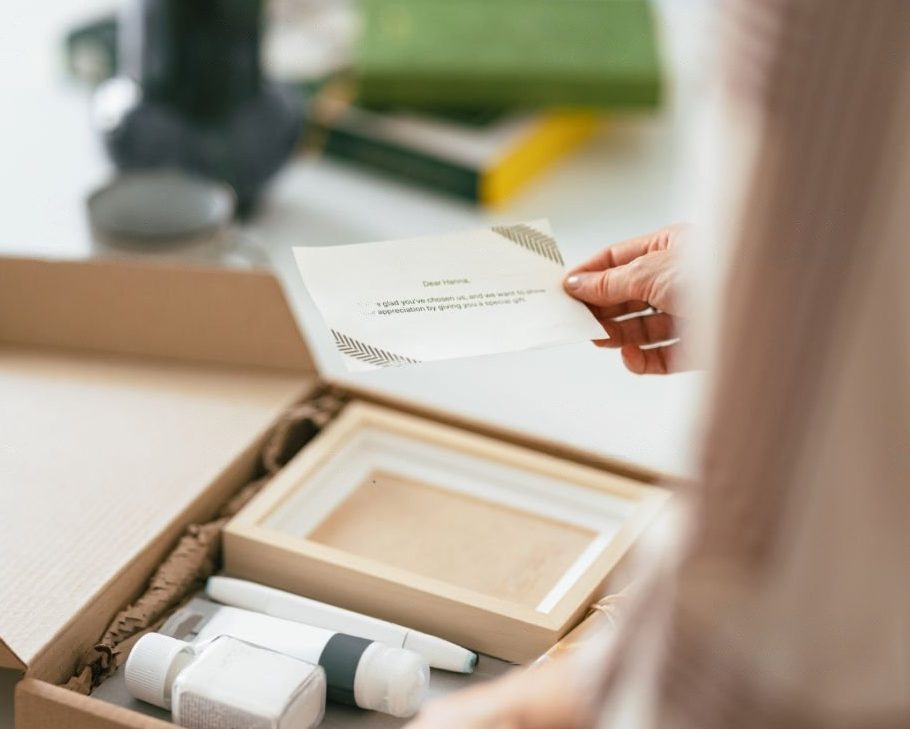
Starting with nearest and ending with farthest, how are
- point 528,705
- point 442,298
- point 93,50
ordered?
point 528,705 → point 442,298 → point 93,50

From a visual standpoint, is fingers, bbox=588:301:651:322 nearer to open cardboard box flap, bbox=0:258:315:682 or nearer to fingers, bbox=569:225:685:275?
fingers, bbox=569:225:685:275

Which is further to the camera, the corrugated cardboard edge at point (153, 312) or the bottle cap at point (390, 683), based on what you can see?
the corrugated cardboard edge at point (153, 312)

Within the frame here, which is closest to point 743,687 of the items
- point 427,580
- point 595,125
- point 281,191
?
point 427,580

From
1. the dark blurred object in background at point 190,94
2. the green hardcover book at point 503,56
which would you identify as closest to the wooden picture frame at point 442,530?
the dark blurred object in background at point 190,94

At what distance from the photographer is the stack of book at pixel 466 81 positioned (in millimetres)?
1138

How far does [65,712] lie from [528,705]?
8.6 inches

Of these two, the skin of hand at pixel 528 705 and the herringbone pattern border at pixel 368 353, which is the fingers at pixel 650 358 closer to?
the herringbone pattern border at pixel 368 353

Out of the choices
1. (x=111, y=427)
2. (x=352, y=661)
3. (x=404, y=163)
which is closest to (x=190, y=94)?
(x=404, y=163)

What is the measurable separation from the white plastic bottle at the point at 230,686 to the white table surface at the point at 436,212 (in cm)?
25

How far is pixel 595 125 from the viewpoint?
1.27 meters

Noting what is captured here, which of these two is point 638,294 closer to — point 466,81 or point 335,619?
point 335,619

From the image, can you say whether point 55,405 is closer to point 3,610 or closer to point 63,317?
point 63,317

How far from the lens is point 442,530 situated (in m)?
0.64

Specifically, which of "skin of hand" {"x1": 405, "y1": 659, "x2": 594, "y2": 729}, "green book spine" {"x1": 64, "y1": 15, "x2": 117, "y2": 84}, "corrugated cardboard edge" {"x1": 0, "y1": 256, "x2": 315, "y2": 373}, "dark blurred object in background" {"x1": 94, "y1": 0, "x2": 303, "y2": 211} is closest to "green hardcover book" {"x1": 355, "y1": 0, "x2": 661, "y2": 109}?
"dark blurred object in background" {"x1": 94, "y1": 0, "x2": 303, "y2": 211}
